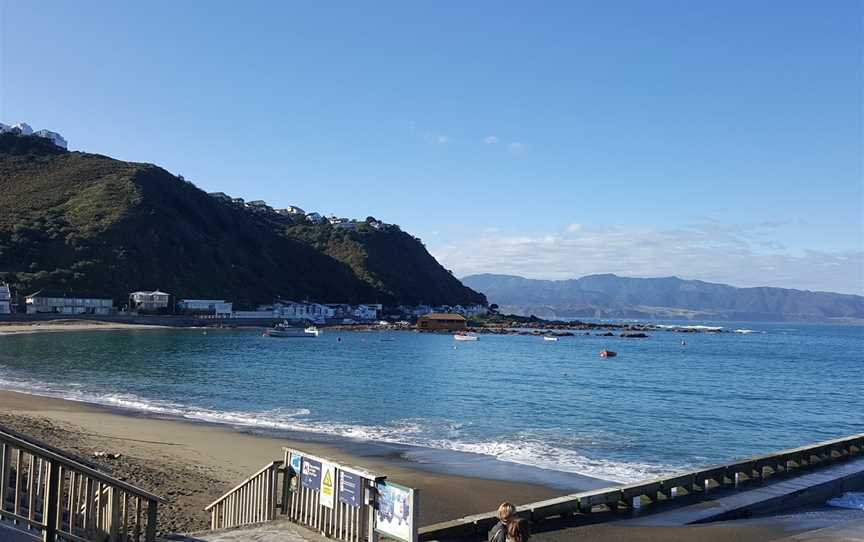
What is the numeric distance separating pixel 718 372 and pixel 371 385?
123 ft

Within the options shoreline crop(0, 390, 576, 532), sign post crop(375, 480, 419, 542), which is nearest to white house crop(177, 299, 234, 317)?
shoreline crop(0, 390, 576, 532)

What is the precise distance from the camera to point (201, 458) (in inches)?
798

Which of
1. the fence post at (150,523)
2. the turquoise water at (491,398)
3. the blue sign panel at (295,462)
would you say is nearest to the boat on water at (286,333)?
the turquoise water at (491,398)

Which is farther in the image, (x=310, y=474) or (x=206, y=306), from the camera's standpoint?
(x=206, y=306)

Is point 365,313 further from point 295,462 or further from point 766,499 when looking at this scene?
point 295,462

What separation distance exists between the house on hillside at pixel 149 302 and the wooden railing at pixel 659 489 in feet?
365

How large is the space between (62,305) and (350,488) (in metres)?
111

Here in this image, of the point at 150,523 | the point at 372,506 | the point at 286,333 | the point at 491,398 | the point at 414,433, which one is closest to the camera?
the point at 150,523

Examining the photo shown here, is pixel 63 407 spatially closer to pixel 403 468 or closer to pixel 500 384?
pixel 403 468

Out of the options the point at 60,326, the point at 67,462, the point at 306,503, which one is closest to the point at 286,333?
the point at 60,326

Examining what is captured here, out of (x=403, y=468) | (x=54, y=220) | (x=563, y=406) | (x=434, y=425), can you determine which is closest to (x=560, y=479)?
(x=403, y=468)

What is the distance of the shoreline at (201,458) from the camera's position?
15.7 m

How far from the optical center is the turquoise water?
25.4 m

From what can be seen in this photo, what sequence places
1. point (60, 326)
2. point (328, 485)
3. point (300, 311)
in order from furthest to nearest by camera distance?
point (300, 311)
point (60, 326)
point (328, 485)
